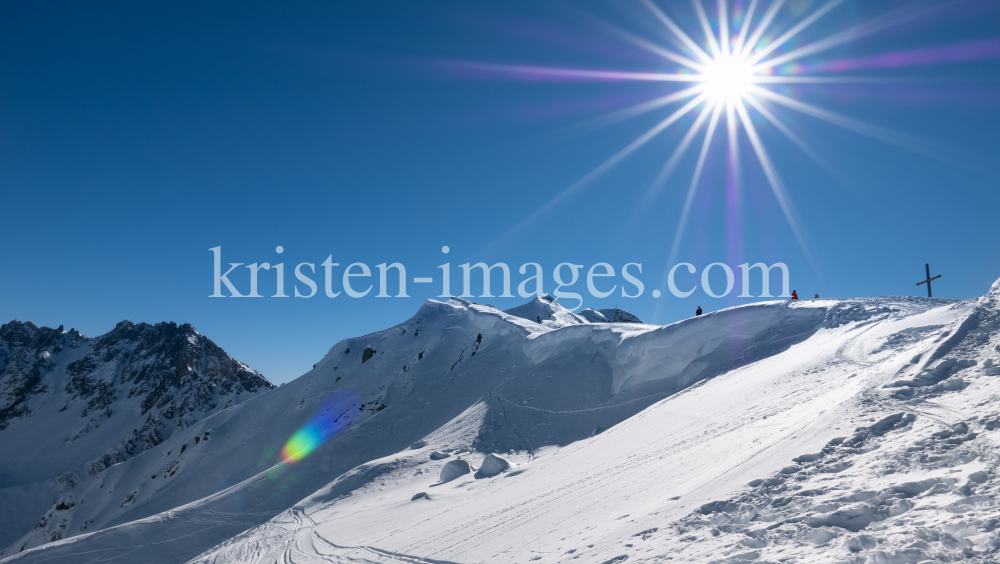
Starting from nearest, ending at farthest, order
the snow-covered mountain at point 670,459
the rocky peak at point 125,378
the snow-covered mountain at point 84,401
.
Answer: the snow-covered mountain at point 670,459 → the snow-covered mountain at point 84,401 → the rocky peak at point 125,378

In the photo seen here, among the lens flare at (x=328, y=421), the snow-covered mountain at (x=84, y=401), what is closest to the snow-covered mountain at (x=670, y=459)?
the lens flare at (x=328, y=421)

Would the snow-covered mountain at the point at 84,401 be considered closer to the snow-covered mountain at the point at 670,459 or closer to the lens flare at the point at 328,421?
the lens flare at the point at 328,421

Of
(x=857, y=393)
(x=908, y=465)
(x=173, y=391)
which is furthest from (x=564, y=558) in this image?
(x=173, y=391)

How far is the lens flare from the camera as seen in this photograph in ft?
121

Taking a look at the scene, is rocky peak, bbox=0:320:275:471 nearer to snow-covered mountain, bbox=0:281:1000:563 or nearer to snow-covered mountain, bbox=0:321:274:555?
snow-covered mountain, bbox=0:321:274:555

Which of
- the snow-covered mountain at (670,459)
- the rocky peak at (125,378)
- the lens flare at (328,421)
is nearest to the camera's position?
the snow-covered mountain at (670,459)

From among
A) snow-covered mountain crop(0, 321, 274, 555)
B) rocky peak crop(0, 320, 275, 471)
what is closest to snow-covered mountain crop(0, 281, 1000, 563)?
snow-covered mountain crop(0, 321, 274, 555)

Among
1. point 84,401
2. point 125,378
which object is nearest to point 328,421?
point 84,401

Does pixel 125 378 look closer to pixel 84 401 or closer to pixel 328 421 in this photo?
pixel 84 401

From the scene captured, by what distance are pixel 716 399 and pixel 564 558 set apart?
8.92 m

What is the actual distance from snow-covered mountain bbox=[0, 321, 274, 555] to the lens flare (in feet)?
175

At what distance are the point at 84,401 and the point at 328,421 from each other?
115809mm

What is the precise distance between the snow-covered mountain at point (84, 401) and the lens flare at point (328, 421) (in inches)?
2099

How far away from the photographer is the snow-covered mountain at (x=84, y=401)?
81812mm
